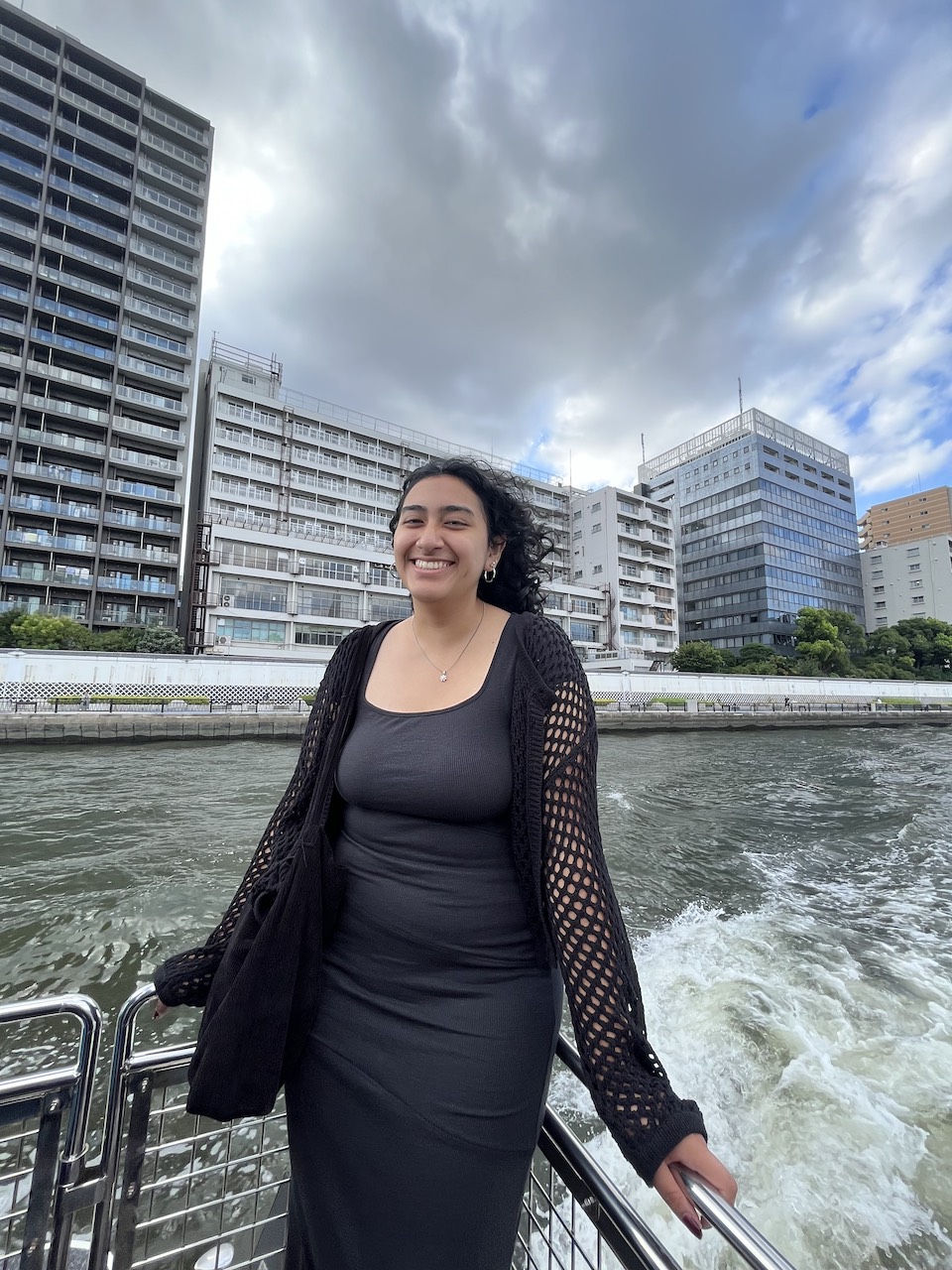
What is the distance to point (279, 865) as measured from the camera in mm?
1032

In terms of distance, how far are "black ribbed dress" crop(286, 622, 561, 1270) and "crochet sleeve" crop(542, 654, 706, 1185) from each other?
83 millimetres

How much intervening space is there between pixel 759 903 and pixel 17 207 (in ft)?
163

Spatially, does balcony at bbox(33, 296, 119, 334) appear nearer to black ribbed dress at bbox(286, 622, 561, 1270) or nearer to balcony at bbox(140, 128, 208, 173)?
balcony at bbox(140, 128, 208, 173)

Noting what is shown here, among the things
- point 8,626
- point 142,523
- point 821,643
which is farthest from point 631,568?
point 8,626

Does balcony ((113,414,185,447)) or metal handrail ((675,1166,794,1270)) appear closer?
metal handrail ((675,1166,794,1270))

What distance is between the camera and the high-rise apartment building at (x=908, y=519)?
3017 inches

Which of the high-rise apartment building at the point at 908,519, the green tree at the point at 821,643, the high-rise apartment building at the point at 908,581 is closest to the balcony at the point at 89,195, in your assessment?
the green tree at the point at 821,643

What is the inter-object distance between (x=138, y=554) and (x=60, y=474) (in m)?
5.76

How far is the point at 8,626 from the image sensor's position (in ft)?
75.6

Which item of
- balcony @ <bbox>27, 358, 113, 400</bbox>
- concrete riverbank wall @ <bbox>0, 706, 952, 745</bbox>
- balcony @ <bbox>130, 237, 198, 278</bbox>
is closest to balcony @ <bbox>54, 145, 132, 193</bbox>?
balcony @ <bbox>130, 237, 198, 278</bbox>

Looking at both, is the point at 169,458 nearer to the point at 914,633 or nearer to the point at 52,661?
the point at 52,661

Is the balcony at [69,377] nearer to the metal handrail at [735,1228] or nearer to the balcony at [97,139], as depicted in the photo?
the balcony at [97,139]

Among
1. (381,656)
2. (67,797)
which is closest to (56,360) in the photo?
(67,797)

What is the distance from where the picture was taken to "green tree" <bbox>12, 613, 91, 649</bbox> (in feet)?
71.3
